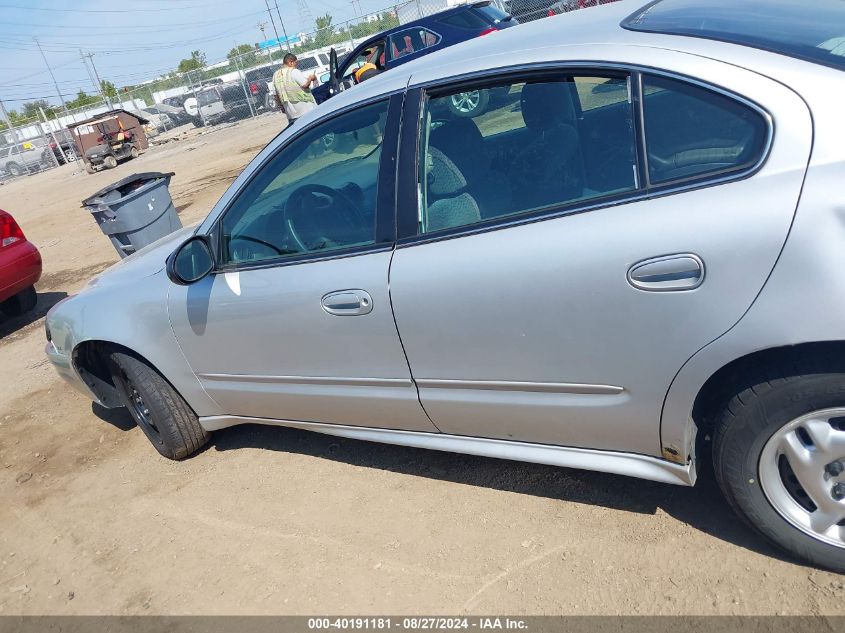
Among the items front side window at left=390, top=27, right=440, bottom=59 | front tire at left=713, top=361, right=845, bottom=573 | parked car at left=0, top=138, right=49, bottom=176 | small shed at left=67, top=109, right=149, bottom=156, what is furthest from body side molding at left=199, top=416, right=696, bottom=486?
parked car at left=0, top=138, right=49, bottom=176

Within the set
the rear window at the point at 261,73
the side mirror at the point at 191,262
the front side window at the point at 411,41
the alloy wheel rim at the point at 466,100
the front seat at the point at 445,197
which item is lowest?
the side mirror at the point at 191,262

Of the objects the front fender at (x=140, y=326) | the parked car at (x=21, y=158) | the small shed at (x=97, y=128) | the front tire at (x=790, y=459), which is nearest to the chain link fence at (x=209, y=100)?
the parked car at (x=21, y=158)

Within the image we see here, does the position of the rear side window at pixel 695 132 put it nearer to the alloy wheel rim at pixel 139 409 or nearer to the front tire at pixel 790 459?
the front tire at pixel 790 459

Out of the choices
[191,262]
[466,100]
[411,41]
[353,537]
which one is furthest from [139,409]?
[411,41]

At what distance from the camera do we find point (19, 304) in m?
7.46

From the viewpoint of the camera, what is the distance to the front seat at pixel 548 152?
7.29 ft

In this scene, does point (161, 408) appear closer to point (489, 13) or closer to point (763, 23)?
point (763, 23)

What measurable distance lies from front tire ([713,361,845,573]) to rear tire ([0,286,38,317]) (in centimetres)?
763

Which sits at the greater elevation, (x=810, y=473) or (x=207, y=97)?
(x=207, y=97)

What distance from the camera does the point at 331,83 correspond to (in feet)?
42.1

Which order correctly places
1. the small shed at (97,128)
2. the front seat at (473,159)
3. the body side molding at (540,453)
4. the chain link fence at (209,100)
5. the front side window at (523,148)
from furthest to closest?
1. the chain link fence at (209,100)
2. the small shed at (97,128)
3. the front seat at (473,159)
4. the body side molding at (540,453)
5. the front side window at (523,148)

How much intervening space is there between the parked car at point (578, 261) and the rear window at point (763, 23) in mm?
13

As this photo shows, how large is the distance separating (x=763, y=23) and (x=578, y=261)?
1.00m

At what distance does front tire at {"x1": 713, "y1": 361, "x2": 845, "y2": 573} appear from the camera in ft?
6.15
